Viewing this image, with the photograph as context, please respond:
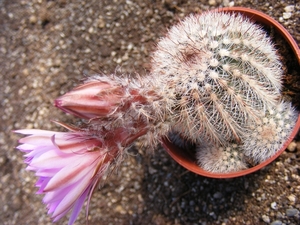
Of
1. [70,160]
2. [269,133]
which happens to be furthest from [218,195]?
[70,160]

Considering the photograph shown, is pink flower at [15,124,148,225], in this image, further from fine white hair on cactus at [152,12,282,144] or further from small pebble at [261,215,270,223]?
small pebble at [261,215,270,223]

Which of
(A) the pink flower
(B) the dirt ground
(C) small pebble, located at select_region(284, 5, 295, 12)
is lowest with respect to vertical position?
(B) the dirt ground

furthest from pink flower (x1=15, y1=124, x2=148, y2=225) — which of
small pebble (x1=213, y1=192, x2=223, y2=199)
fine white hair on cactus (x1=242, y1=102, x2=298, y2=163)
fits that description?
small pebble (x1=213, y1=192, x2=223, y2=199)

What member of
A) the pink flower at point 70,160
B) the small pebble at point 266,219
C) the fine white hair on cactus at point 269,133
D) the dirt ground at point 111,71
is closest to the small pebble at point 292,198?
the dirt ground at point 111,71

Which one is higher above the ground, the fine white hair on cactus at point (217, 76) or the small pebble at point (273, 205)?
the fine white hair on cactus at point (217, 76)

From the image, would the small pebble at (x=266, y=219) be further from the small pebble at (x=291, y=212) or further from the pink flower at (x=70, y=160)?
the pink flower at (x=70, y=160)

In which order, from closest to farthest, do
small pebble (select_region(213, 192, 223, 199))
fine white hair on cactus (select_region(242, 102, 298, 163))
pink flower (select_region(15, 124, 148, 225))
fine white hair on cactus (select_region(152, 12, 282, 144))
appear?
pink flower (select_region(15, 124, 148, 225))
fine white hair on cactus (select_region(152, 12, 282, 144))
fine white hair on cactus (select_region(242, 102, 298, 163))
small pebble (select_region(213, 192, 223, 199))
